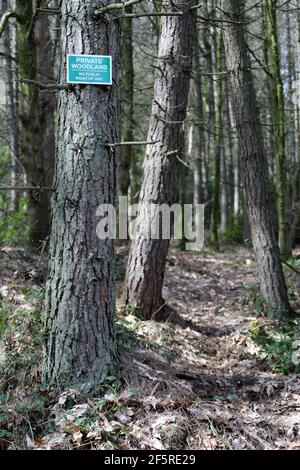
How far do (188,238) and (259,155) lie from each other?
8.25 meters

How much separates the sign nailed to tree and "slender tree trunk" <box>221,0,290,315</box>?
341 cm

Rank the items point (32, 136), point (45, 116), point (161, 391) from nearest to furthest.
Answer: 1. point (161, 391)
2. point (32, 136)
3. point (45, 116)

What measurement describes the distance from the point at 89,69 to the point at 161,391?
9.24 feet

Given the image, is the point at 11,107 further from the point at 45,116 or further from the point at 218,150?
the point at 218,150

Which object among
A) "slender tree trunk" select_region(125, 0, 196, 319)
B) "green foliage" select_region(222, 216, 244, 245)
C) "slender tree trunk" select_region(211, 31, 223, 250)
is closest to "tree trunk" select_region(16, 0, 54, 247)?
"slender tree trunk" select_region(125, 0, 196, 319)

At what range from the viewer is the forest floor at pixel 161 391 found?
3.91 metres

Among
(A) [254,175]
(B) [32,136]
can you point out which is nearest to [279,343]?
(A) [254,175]

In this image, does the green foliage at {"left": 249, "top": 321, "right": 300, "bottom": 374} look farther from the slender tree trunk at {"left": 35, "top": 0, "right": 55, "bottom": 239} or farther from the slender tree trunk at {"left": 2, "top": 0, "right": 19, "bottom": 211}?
the slender tree trunk at {"left": 2, "top": 0, "right": 19, "bottom": 211}

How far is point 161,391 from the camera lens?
446 cm

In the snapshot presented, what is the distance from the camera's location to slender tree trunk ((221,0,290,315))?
7.13 metres

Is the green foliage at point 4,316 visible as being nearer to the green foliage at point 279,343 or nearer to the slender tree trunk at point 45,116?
the green foliage at point 279,343

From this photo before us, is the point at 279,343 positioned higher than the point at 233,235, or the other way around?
the point at 233,235

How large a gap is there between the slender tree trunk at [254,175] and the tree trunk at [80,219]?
3.35 metres
